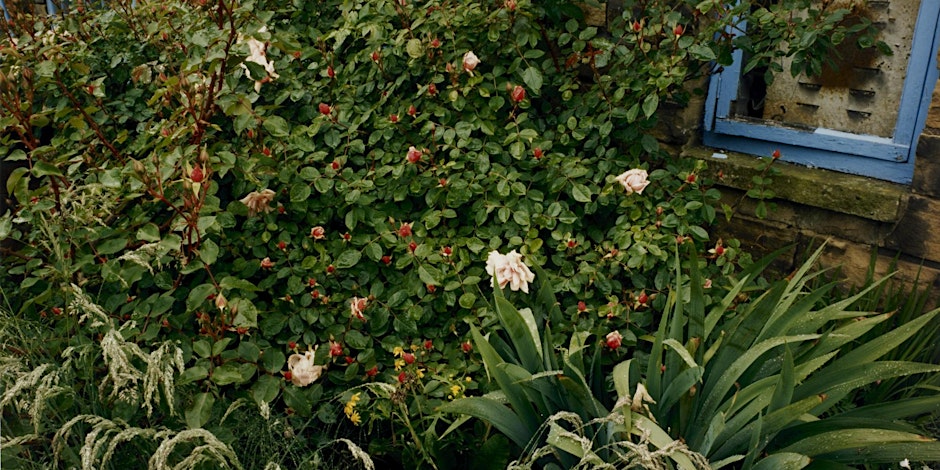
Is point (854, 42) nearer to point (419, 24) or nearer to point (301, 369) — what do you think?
point (419, 24)

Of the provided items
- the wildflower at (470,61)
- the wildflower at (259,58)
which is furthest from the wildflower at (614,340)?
the wildflower at (259,58)

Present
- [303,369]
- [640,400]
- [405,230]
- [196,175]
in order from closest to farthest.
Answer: [640,400] < [196,175] < [303,369] < [405,230]

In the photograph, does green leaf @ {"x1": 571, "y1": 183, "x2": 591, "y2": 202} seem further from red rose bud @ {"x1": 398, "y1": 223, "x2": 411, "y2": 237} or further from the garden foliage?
red rose bud @ {"x1": 398, "y1": 223, "x2": 411, "y2": 237}

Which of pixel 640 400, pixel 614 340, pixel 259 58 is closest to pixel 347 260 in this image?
pixel 259 58

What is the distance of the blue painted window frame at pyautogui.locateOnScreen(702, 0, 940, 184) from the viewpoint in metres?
2.70

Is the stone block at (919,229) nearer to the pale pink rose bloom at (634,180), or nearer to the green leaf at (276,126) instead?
the pale pink rose bloom at (634,180)

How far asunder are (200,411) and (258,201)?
0.82 metres

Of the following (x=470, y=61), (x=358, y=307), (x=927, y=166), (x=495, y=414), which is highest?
(x=470, y=61)

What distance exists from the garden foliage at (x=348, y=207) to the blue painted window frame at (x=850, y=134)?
269 mm

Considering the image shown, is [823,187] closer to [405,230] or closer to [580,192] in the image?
[580,192]

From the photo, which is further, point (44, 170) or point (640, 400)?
point (44, 170)

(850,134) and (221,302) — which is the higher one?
(850,134)

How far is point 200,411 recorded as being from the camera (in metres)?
2.14

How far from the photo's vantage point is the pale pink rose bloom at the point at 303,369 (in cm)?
241
